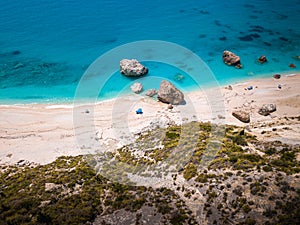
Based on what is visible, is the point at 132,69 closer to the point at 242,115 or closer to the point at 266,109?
the point at 242,115

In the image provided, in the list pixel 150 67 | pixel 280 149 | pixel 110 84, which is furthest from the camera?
pixel 150 67

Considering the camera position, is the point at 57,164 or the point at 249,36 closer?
the point at 57,164

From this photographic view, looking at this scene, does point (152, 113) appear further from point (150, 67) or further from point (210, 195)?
point (210, 195)

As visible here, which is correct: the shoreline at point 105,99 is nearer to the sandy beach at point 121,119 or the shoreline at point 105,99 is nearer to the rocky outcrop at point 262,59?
the sandy beach at point 121,119

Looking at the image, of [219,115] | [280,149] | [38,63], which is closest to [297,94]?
[219,115]

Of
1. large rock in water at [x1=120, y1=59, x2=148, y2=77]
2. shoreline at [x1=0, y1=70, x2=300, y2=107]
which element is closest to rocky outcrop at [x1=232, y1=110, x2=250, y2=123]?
→ shoreline at [x1=0, y1=70, x2=300, y2=107]

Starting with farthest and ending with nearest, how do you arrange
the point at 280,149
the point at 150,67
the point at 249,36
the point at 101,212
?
the point at 249,36
the point at 150,67
the point at 280,149
the point at 101,212
